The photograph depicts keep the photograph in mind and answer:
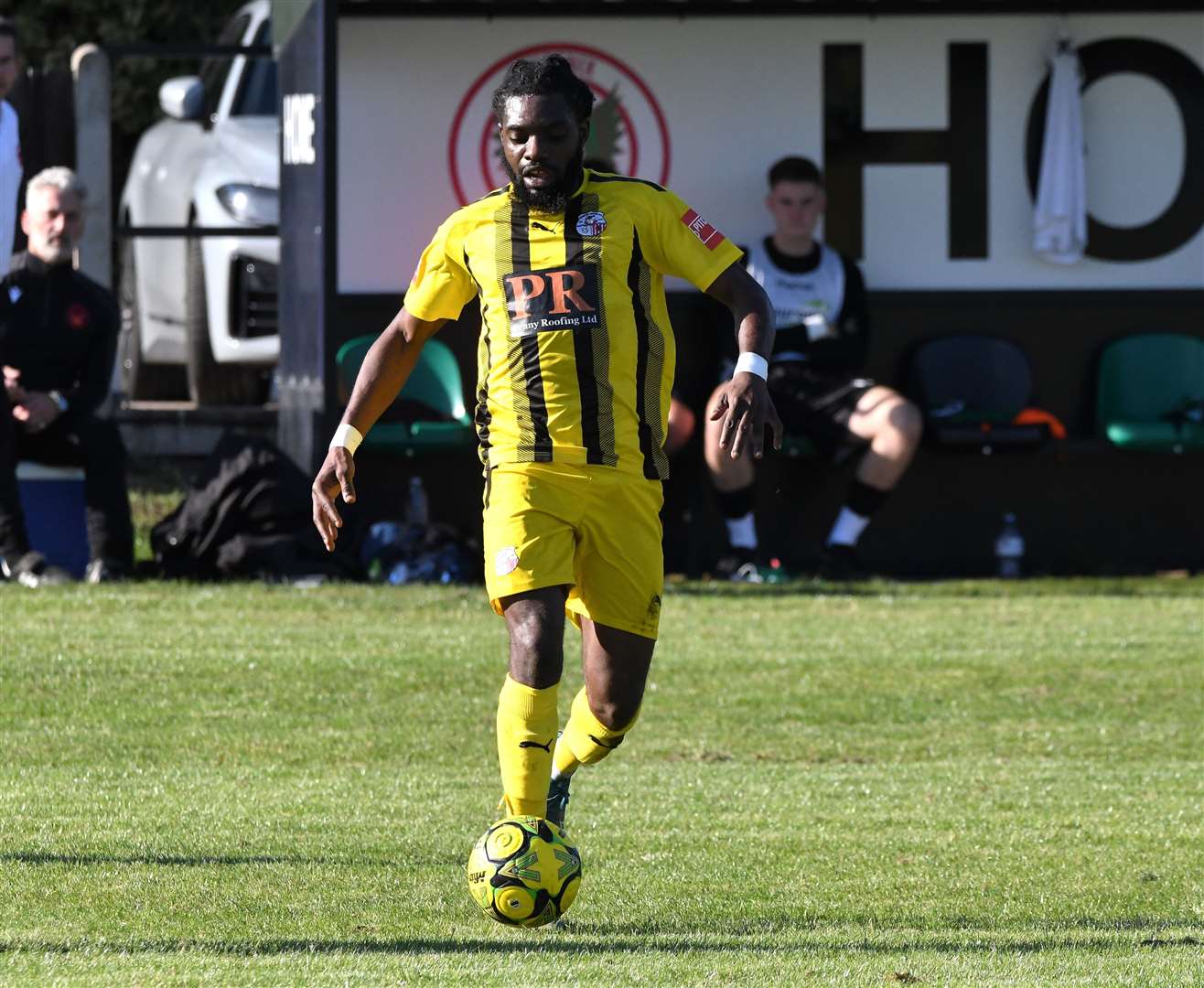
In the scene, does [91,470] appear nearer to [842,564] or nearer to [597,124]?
[597,124]

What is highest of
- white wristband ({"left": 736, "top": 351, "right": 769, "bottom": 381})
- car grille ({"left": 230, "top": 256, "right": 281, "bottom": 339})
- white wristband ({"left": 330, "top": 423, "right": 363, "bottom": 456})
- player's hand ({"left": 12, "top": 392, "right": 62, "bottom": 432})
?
car grille ({"left": 230, "top": 256, "right": 281, "bottom": 339})

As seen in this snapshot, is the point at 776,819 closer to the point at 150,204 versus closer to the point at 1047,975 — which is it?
the point at 1047,975

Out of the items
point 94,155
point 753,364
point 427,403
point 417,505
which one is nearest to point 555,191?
point 753,364

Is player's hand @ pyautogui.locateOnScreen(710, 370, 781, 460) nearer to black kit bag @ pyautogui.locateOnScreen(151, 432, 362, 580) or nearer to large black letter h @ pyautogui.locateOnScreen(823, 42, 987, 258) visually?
black kit bag @ pyautogui.locateOnScreen(151, 432, 362, 580)

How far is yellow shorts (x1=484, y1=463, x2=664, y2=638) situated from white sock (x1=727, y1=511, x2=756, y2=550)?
23.4ft

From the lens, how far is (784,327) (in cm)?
1372

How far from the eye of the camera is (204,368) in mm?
15062

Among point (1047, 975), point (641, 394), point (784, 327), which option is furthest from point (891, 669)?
point (1047, 975)

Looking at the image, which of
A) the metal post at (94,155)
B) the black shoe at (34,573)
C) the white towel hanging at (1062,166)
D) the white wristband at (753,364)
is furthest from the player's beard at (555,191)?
the white towel hanging at (1062,166)

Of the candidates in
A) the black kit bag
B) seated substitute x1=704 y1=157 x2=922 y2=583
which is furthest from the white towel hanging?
the black kit bag

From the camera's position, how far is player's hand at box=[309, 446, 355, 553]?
6.05 meters

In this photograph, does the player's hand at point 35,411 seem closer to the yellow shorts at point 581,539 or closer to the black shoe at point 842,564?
the black shoe at point 842,564

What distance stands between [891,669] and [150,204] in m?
7.08

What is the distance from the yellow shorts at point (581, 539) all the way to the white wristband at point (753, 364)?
18.2 inches
